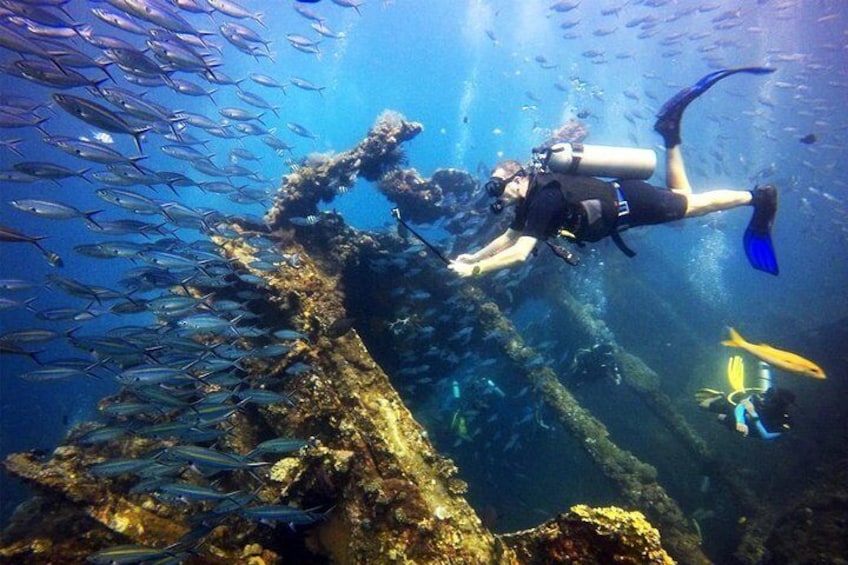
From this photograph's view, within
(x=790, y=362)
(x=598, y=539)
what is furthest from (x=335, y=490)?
(x=790, y=362)

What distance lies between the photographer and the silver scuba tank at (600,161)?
16.5ft

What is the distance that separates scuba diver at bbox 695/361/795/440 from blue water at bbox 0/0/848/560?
4905 millimetres

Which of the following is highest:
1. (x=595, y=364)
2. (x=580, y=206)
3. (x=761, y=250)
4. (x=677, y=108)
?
(x=677, y=108)

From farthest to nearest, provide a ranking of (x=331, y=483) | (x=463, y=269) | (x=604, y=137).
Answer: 1. (x=604, y=137)
2. (x=463, y=269)
3. (x=331, y=483)

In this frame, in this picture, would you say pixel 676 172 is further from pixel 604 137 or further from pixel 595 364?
pixel 604 137

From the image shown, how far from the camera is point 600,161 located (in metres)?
5.14

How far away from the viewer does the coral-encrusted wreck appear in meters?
3.58

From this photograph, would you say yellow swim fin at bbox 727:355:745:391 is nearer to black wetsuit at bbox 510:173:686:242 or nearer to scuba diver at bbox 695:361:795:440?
scuba diver at bbox 695:361:795:440

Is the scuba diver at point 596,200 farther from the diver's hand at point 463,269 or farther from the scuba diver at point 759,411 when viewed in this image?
the scuba diver at point 759,411

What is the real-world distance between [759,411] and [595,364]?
5167 mm

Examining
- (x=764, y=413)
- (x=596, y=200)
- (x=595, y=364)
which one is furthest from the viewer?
(x=595, y=364)

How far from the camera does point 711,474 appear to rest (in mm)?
9922

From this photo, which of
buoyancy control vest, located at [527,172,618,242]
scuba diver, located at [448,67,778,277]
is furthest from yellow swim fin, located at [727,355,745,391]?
buoyancy control vest, located at [527,172,618,242]

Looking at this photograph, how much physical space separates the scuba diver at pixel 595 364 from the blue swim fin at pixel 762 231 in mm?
6595
